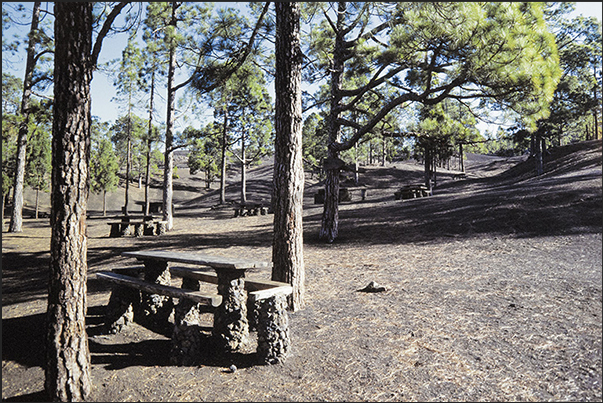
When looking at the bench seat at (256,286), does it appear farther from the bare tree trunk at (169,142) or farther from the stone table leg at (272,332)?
the bare tree trunk at (169,142)

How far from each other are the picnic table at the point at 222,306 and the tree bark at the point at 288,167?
2.22ft

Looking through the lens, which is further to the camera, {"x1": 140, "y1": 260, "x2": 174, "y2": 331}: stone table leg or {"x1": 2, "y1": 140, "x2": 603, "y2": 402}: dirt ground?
{"x1": 140, "y1": 260, "x2": 174, "y2": 331}: stone table leg

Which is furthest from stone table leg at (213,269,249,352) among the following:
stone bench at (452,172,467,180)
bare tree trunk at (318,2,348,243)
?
stone bench at (452,172,467,180)

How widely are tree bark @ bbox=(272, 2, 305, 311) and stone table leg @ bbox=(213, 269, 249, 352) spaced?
926 millimetres

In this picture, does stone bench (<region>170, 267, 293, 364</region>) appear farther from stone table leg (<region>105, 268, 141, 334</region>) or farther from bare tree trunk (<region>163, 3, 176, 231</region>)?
bare tree trunk (<region>163, 3, 176, 231</region>)

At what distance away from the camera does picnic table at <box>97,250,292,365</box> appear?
359 centimetres

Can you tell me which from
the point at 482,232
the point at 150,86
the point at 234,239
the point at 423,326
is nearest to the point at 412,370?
the point at 423,326

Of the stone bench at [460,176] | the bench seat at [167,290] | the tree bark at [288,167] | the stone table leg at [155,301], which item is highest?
the stone bench at [460,176]

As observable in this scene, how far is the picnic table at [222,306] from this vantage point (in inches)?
141

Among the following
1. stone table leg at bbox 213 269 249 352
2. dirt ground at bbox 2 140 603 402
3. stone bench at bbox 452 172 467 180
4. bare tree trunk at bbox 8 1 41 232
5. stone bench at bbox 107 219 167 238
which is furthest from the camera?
stone bench at bbox 452 172 467 180

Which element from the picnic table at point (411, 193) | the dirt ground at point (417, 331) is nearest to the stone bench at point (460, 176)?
the picnic table at point (411, 193)

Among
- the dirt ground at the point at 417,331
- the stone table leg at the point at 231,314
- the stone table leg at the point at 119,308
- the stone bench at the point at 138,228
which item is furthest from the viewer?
the stone bench at the point at 138,228

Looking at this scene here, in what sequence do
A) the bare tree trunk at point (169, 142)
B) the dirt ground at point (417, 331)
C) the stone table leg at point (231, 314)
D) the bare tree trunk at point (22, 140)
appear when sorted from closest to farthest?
the dirt ground at point (417, 331) < the stone table leg at point (231, 314) < the bare tree trunk at point (169, 142) < the bare tree trunk at point (22, 140)

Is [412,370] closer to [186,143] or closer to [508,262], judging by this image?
[508,262]
